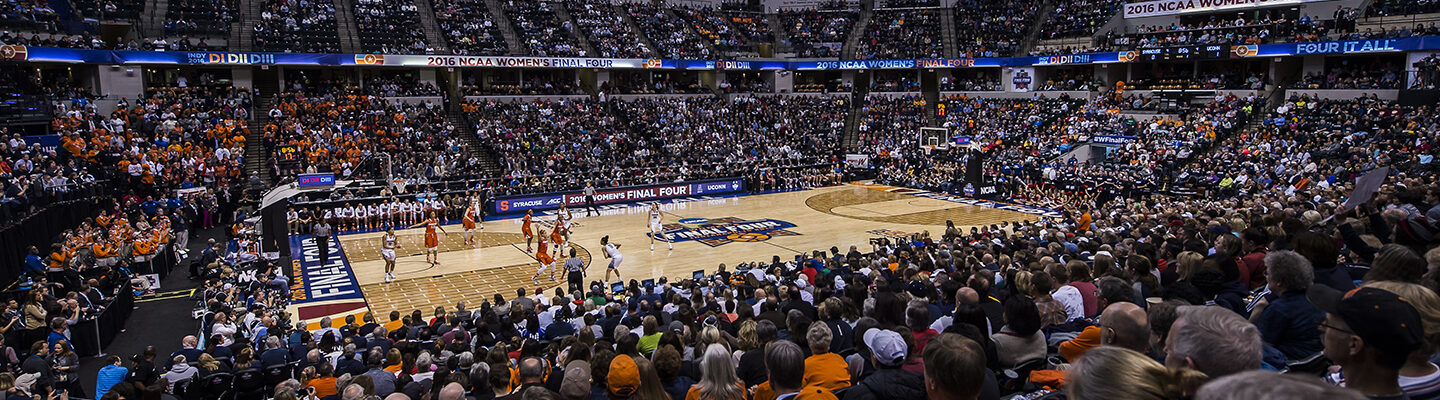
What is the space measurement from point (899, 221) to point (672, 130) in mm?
17894

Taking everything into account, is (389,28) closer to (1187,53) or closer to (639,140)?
(639,140)

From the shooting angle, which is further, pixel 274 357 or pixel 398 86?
pixel 398 86

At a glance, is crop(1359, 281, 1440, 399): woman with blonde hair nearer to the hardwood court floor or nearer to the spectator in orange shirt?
the spectator in orange shirt

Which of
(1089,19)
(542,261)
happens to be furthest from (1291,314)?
(1089,19)

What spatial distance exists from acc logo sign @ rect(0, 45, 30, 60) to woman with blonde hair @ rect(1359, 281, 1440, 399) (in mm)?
37133

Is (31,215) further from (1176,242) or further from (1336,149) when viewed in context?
(1336,149)

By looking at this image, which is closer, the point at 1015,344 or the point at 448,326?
the point at 1015,344

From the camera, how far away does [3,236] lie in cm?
1638

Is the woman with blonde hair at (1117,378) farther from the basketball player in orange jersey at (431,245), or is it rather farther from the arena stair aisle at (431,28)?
the arena stair aisle at (431,28)

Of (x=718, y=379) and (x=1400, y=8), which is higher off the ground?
(x=1400, y=8)

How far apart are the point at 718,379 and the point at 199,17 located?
41379 mm

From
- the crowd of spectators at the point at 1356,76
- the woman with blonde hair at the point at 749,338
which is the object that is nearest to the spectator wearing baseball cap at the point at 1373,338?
the woman with blonde hair at the point at 749,338

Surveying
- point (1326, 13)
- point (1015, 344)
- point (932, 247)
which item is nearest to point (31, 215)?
point (932, 247)

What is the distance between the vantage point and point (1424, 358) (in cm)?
346
